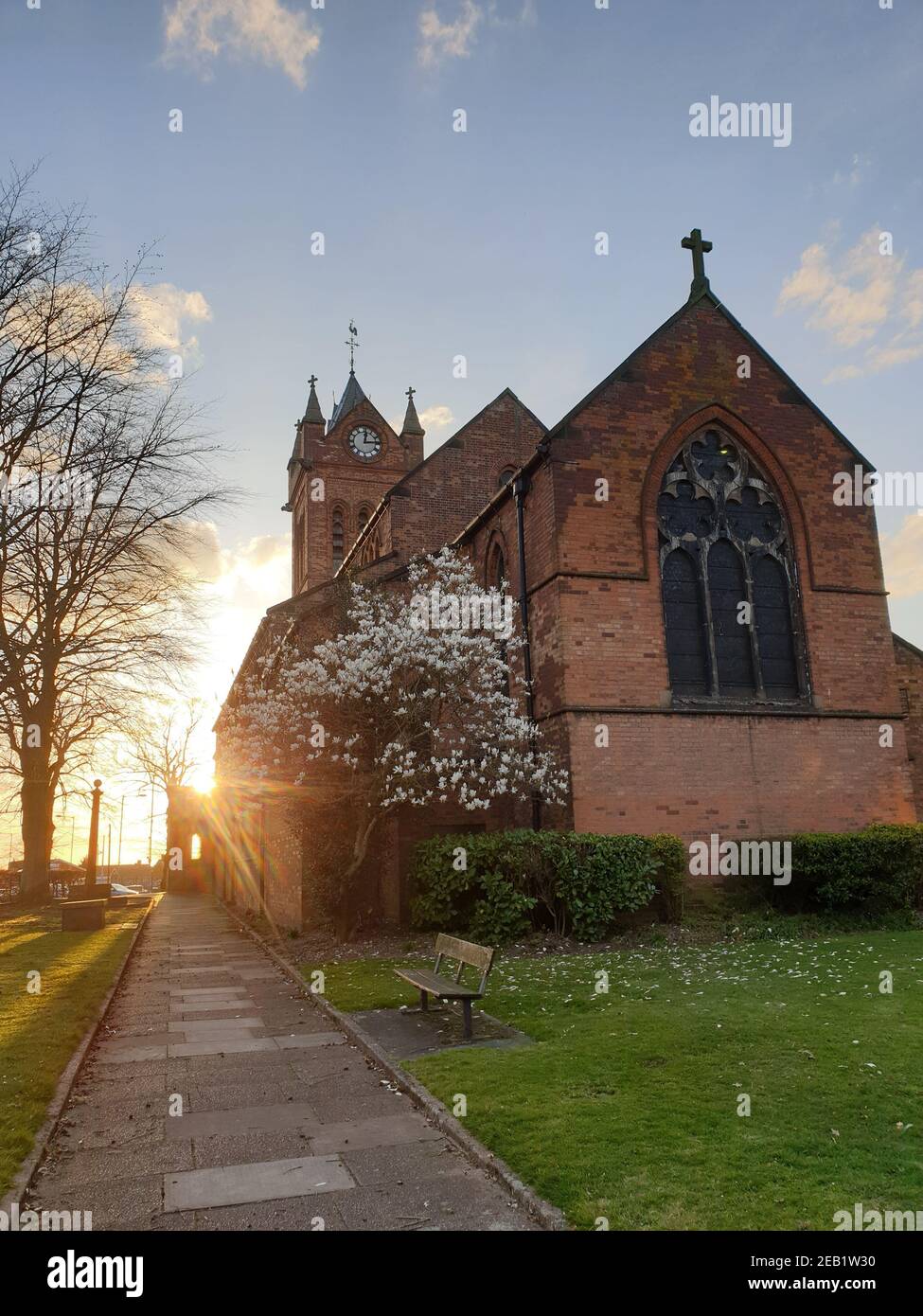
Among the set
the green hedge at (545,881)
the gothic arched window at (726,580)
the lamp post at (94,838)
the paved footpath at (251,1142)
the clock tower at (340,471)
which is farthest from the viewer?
the clock tower at (340,471)

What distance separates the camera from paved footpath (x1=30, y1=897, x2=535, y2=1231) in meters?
4.58

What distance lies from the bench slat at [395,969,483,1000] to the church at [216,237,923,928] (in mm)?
5801

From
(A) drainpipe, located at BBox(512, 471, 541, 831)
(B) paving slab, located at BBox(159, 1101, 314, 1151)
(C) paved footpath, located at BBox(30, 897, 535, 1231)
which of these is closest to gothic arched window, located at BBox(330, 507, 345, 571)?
(A) drainpipe, located at BBox(512, 471, 541, 831)

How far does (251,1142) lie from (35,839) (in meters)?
23.8

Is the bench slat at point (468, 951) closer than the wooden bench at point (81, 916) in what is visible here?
Yes

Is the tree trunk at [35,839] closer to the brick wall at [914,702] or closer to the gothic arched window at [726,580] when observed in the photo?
the gothic arched window at [726,580]

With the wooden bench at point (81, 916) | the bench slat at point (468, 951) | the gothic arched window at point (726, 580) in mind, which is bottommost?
the wooden bench at point (81, 916)

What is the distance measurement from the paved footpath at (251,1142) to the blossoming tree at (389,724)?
5.01 metres

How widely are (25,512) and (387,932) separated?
9473mm

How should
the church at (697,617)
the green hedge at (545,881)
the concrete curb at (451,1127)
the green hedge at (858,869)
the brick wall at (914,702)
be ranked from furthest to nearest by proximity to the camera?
the brick wall at (914,702), the church at (697,617), the green hedge at (858,869), the green hedge at (545,881), the concrete curb at (451,1127)

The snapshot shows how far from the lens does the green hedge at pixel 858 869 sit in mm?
14477

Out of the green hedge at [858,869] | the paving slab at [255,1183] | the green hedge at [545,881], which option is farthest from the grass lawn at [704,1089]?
the green hedge at [858,869]

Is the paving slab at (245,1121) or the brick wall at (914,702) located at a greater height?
the brick wall at (914,702)

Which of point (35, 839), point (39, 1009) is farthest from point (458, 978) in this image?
point (35, 839)
